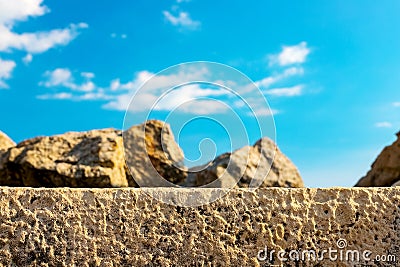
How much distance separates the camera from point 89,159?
619 cm

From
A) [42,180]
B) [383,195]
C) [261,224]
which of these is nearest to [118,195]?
[261,224]

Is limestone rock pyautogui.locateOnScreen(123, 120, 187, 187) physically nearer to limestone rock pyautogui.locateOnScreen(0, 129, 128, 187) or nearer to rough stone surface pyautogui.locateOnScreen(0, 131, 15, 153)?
limestone rock pyautogui.locateOnScreen(0, 129, 128, 187)

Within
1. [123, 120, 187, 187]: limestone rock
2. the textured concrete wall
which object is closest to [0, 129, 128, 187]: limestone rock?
[123, 120, 187, 187]: limestone rock

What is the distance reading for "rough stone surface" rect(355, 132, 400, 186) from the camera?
6289mm

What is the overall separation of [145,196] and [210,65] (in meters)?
1.18

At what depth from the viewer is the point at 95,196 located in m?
2.42

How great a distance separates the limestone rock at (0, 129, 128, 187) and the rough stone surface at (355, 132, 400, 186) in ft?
10.7

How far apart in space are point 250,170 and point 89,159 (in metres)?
2.22

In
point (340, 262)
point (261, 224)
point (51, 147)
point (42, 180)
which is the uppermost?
point (51, 147)

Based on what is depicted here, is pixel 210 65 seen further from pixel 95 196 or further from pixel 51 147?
pixel 51 147

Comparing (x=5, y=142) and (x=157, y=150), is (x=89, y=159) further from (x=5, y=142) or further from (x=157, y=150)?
(x=5, y=142)

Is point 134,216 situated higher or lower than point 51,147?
lower

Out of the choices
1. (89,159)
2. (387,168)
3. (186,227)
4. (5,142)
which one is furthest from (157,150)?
(186,227)

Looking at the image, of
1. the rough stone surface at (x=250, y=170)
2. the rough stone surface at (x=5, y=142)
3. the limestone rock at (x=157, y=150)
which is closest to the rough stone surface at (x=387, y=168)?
the rough stone surface at (x=250, y=170)
